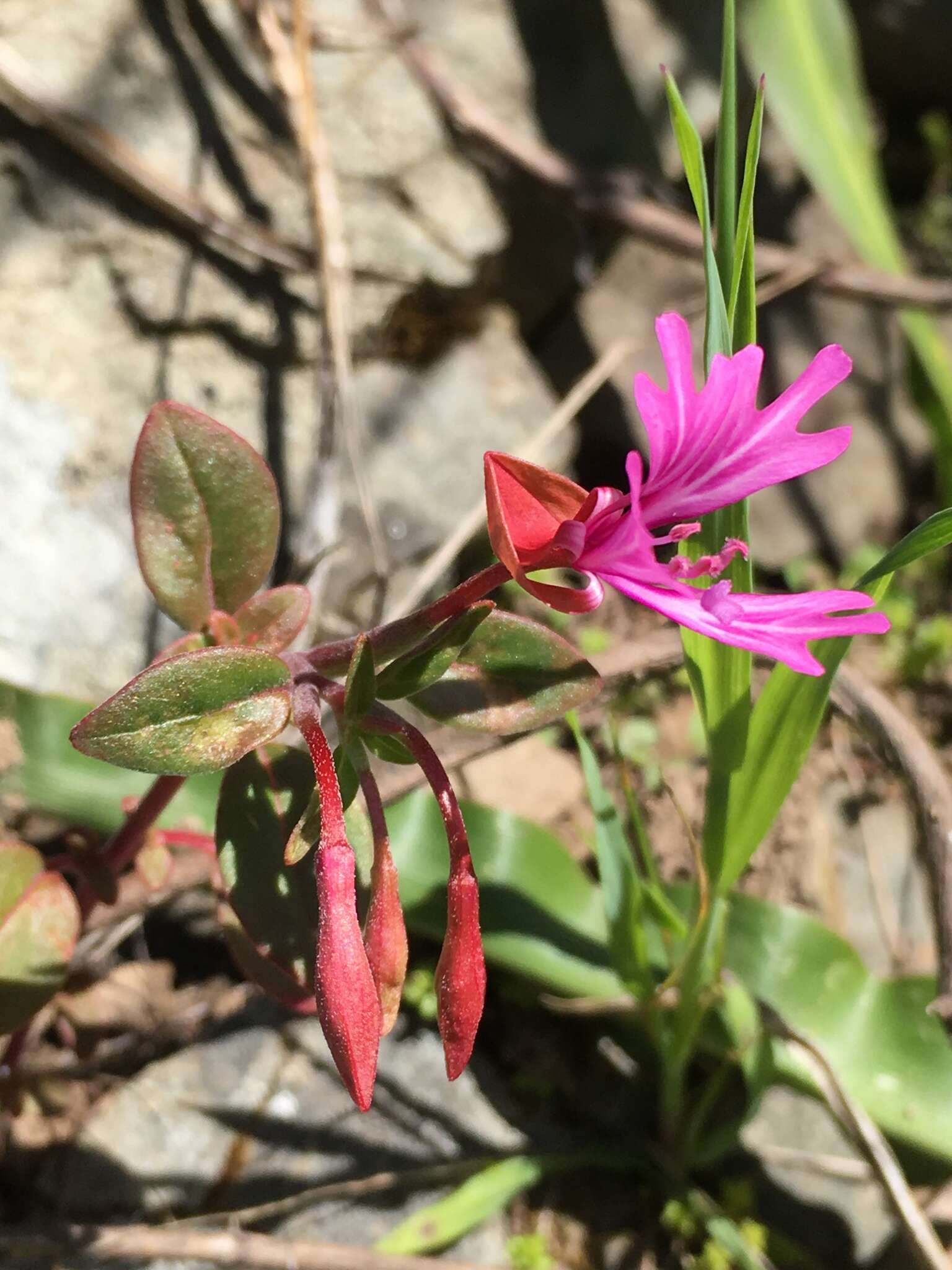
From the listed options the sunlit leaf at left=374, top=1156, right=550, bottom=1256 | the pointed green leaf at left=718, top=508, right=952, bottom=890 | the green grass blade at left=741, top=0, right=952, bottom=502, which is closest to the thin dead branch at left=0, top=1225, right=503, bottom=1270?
the sunlit leaf at left=374, top=1156, right=550, bottom=1256

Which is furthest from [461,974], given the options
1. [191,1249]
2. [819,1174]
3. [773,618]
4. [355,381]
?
[355,381]

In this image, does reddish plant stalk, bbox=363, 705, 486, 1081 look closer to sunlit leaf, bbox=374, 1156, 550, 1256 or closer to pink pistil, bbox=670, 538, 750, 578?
pink pistil, bbox=670, 538, 750, 578

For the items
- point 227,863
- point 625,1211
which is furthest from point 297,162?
point 625,1211

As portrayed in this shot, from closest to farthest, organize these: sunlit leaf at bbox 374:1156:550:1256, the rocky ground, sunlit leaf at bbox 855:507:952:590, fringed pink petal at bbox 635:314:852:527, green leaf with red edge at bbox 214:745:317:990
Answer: fringed pink petal at bbox 635:314:852:527, sunlit leaf at bbox 855:507:952:590, green leaf with red edge at bbox 214:745:317:990, sunlit leaf at bbox 374:1156:550:1256, the rocky ground

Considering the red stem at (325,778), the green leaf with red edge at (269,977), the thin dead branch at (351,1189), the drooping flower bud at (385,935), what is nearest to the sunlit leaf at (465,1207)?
the thin dead branch at (351,1189)

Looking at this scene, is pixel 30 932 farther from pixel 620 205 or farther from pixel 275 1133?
pixel 620 205

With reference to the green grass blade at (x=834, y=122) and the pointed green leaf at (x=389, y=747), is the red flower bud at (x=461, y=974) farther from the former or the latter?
the green grass blade at (x=834, y=122)
